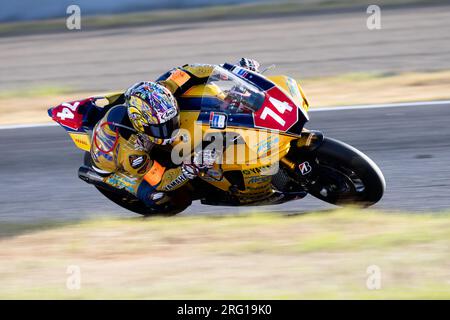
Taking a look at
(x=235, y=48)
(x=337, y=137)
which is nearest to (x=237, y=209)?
(x=337, y=137)

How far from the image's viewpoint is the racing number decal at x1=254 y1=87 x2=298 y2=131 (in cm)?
598

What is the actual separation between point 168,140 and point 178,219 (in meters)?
0.81

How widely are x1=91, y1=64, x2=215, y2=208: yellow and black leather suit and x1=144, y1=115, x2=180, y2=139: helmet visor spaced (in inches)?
11.8

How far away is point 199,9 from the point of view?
55.6ft

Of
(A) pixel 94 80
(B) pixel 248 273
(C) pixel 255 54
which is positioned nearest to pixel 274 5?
(C) pixel 255 54

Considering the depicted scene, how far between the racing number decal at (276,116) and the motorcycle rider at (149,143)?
18.6 inches

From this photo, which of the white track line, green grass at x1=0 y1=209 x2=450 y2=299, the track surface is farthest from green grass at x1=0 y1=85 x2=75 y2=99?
green grass at x1=0 y1=209 x2=450 y2=299

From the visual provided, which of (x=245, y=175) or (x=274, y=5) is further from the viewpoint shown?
(x=274, y=5)

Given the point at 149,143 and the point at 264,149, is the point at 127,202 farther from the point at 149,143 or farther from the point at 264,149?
the point at 264,149

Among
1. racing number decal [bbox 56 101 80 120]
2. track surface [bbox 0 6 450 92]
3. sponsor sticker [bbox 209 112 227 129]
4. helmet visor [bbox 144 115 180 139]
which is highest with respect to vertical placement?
sponsor sticker [bbox 209 112 227 129]

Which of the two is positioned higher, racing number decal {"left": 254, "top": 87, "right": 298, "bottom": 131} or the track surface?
racing number decal {"left": 254, "top": 87, "right": 298, "bottom": 131}

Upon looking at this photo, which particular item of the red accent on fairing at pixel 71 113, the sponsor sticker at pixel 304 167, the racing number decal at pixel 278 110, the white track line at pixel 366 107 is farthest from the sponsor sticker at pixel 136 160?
the white track line at pixel 366 107

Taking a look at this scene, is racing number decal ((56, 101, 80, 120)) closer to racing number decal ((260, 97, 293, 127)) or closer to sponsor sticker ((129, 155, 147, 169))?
sponsor sticker ((129, 155, 147, 169))
